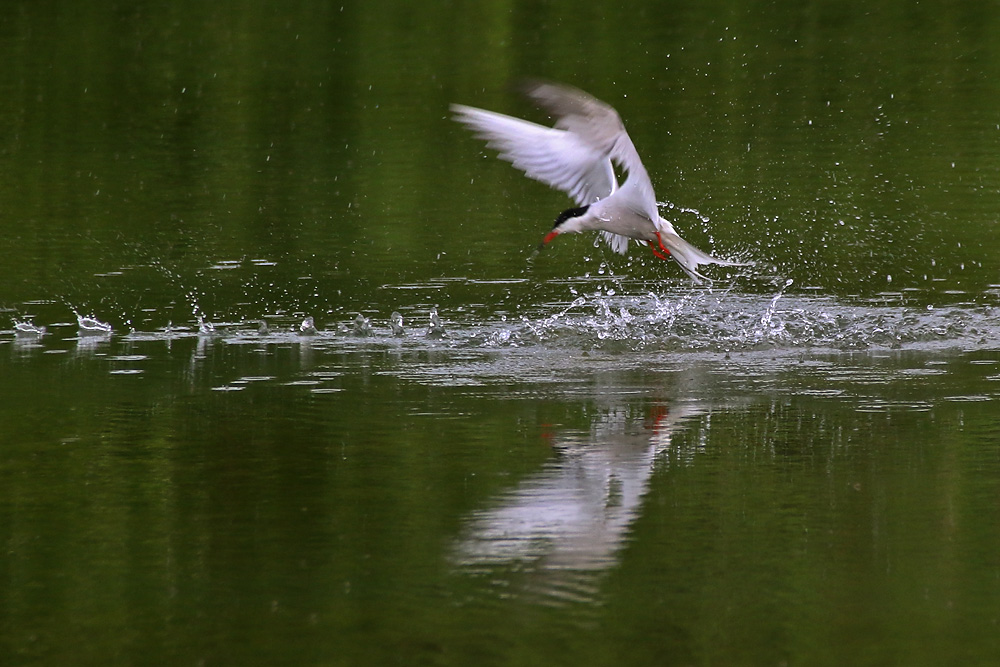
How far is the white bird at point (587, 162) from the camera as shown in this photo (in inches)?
374

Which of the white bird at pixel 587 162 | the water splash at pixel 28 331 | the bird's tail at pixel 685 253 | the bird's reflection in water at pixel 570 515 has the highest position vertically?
the white bird at pixel 587 162

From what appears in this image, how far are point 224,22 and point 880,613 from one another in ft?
84.6

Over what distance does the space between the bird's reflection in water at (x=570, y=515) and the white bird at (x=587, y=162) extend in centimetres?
255

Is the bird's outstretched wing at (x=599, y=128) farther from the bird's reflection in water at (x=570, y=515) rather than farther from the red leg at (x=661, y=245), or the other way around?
the bird's reflection in water at (x=570, y=515)

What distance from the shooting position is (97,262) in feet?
42.2

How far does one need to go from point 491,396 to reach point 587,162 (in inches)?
92.3

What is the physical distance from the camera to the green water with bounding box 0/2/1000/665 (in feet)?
16.5

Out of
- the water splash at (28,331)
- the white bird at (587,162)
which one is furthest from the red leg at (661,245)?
the water splash at (28,331)

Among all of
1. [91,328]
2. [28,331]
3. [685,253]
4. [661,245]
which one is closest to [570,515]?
[661,245]

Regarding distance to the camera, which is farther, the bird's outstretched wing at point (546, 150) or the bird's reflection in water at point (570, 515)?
the bird's outstretched wing at point (546, 150)

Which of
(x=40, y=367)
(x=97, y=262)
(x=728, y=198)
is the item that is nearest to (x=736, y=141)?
(x=728, y=198)

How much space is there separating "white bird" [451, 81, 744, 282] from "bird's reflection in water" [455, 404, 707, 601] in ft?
8.37

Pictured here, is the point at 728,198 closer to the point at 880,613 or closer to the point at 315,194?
the point at 315,194

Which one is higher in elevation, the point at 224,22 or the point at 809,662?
the point at 224,22
